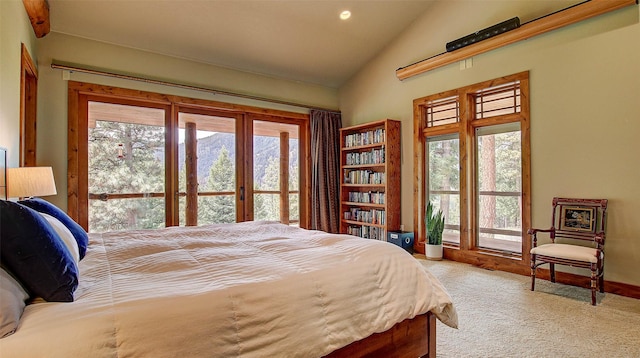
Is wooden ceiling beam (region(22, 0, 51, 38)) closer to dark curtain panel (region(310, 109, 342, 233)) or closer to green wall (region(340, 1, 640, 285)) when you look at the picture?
dark curtain panel (region(310, 109, 342, 233))

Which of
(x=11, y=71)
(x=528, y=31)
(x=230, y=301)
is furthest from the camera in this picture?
(x=528, y=31)

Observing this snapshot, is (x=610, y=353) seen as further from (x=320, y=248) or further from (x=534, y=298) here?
(x=320, y=248)

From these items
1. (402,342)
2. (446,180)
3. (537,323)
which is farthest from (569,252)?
(402,342)

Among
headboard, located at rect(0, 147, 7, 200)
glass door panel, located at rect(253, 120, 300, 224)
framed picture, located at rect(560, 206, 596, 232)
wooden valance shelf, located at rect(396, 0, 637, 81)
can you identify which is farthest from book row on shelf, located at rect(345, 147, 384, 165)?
headboard, located at rect(0, 147, 7, 200)

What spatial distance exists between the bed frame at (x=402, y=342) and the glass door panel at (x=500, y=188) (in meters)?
2.69

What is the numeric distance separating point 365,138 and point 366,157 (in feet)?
0.97

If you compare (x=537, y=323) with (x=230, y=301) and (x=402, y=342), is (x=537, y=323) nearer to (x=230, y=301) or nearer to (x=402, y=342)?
(x=402, y=342)

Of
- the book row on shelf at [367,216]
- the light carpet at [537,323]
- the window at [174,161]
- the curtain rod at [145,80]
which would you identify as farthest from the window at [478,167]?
the curtain rod at [145,80]

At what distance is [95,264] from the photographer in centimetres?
155

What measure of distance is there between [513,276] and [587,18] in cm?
262

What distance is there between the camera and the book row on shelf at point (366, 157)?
491 centimetres

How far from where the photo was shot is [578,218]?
3146mm

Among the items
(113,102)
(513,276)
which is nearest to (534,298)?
(513,276)

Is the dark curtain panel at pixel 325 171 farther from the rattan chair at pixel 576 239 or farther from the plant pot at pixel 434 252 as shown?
the rattan chair at pixel 576 239
